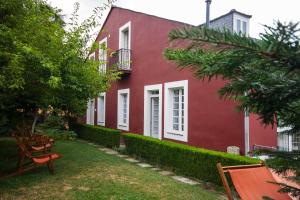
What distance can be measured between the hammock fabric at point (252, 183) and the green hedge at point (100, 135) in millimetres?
8650

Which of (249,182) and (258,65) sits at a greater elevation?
(258,65)

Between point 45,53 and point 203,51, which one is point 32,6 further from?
point 203,51

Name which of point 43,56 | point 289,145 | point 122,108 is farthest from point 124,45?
point 289,145

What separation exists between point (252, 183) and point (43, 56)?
14.6 feet

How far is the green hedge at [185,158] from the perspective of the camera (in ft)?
20.5

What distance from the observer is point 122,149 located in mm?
10859

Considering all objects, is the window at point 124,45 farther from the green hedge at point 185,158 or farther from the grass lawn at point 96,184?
the grass lawn at point 96,184

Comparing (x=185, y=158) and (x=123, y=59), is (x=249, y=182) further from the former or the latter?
(x=123, y=59)

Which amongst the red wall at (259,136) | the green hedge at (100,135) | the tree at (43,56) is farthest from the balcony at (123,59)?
the red wall at (259,136)

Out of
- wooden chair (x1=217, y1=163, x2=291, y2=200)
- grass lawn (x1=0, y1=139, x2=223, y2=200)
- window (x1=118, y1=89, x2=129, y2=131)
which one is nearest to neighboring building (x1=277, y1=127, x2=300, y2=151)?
wooden chair (x1=217, y1=163, x2=291, y2=200)

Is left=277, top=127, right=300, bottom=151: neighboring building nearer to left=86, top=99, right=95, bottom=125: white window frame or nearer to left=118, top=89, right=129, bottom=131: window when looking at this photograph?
left=118, top=89, right=129, bottom=131: window

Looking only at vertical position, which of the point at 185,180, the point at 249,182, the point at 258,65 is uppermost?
the point at 258,65

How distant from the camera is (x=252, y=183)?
2.76 meters

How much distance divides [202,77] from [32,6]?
5844mm
